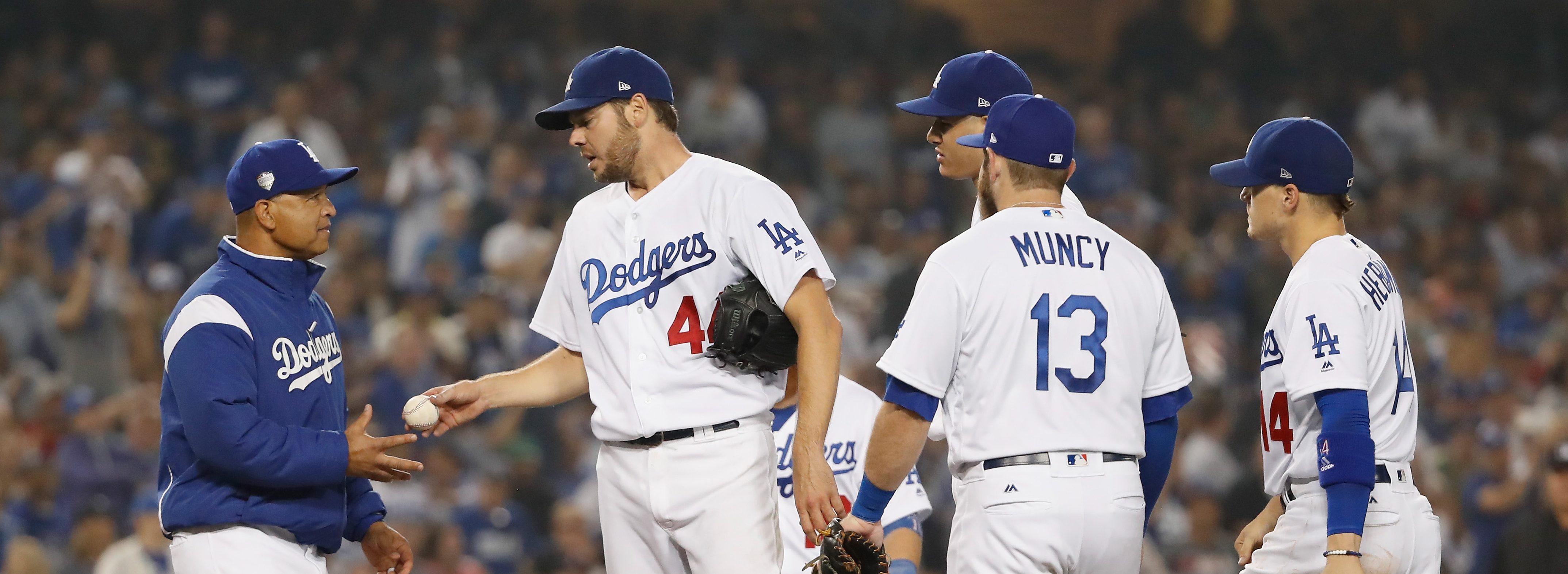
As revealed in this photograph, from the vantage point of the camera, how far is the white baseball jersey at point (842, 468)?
180 inches

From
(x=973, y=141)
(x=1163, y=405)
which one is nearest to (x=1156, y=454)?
(x=1163, y=405)

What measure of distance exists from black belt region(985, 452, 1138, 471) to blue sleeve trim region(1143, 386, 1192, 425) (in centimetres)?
21

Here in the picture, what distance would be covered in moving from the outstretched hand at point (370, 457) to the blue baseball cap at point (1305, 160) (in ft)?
7.65

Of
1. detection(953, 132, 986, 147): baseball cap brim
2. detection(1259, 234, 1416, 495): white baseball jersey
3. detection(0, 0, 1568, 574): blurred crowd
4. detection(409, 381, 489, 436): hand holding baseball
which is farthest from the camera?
detection(0, 0, 1568, 574): blurred crowd

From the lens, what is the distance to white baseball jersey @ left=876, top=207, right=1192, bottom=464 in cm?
350

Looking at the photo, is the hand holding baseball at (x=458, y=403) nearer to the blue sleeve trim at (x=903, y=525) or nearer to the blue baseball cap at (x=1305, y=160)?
the blue sleeve trim at (x=903, y=525)

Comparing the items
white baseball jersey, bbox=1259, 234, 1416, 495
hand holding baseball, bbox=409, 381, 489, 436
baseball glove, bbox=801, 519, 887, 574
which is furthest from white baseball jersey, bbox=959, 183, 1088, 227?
hand holding baseball, bbox=409, 381, 489, 436

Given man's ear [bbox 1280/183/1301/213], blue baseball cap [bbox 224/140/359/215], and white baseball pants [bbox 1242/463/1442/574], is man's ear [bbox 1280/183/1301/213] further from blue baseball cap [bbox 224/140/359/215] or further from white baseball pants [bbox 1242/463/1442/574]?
blue baseball cap [bbox 224/140/359/215]

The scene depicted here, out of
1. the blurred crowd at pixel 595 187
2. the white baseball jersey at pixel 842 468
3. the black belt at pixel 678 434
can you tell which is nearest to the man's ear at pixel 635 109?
the black belt at pixel 678 434

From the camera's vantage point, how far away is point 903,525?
180 inches

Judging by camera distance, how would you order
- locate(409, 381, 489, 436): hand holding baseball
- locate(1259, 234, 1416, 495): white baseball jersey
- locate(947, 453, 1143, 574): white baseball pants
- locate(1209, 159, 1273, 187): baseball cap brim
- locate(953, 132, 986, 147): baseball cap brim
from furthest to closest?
locate(409, 381, 489, 436): hand holding baseball
locate(1209, 159, 1273, 187): baseball cap brim
locate(953, 132, 986, 147): baseball cap brim
locate(1259, 234, 1416, 495): white baseball jersey
locate(947, 453, 1143, 574): white baseball pants

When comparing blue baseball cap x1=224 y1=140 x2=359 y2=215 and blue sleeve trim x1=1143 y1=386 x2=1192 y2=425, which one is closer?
blue sleeve trim x1=1143 y1=386 x2=1192 y2=425

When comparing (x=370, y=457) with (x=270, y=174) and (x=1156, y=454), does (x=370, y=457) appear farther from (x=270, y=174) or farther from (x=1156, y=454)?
(x=1156, y=454)

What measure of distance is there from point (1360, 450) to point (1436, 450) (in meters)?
6.93
